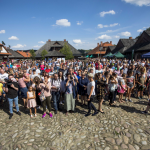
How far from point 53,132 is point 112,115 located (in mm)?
2583

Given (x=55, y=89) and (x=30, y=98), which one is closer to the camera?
(x=30, y=98)

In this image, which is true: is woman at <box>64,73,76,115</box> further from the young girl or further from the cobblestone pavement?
the young girl

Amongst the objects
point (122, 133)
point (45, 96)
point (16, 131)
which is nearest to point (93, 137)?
point (122, 133)

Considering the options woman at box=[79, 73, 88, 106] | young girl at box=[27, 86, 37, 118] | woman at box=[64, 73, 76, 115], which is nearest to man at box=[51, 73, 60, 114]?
woman at box=[64, 73, 76, 115]

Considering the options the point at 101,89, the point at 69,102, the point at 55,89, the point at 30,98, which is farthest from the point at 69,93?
the point at 30,98

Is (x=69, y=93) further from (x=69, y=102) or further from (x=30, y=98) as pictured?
(x=30, y=98)

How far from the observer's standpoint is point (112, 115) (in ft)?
14.8

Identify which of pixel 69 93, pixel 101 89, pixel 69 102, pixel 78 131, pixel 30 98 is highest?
pixel 101 89

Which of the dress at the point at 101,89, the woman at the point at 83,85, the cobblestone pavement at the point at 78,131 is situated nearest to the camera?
the cobblestone pavement at the point at 78,131

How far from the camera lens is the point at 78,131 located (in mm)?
3641

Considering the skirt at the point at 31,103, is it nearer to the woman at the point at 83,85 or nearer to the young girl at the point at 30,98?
the young girl at the point at 30,98

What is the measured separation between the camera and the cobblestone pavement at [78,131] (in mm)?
3082

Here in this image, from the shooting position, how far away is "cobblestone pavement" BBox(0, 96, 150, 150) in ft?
10.1

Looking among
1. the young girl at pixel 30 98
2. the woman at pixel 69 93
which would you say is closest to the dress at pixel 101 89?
the woman at pixel 69 93
